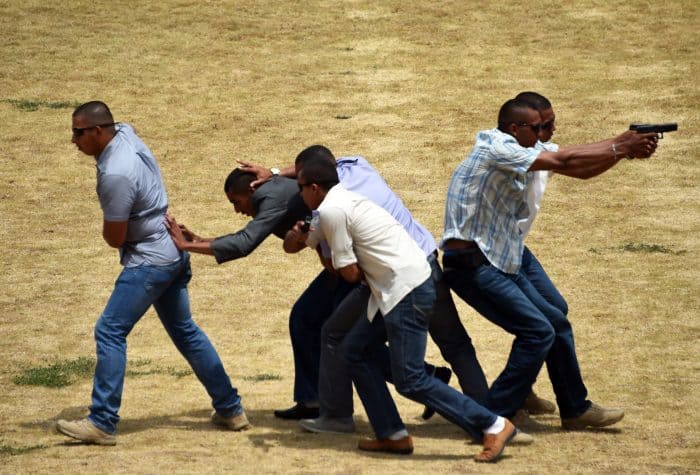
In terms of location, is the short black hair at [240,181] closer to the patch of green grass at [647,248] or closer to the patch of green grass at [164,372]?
the patch of green grass at [164,372]

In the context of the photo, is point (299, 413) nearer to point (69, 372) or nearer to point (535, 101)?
point (69, 372)

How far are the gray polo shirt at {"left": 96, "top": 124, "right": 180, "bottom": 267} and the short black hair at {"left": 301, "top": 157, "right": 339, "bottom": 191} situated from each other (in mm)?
1134

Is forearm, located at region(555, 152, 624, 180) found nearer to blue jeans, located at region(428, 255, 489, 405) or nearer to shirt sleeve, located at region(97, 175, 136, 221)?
blue jeans, located at region(428, 255, 489, 405)

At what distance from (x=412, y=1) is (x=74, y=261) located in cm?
1000

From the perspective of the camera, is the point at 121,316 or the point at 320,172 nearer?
the point at 320,172

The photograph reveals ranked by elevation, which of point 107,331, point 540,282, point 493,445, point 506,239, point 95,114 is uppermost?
point 95,114

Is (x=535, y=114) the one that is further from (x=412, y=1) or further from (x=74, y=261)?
(x=412, y=1)

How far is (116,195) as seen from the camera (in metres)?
7.84

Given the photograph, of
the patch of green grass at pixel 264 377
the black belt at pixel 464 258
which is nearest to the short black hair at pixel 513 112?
the black belt at pixel 464 258

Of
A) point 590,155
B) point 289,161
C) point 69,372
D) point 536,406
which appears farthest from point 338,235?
point 289,161

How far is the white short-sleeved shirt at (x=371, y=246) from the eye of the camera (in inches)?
288

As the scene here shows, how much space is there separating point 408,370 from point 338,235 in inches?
35.2

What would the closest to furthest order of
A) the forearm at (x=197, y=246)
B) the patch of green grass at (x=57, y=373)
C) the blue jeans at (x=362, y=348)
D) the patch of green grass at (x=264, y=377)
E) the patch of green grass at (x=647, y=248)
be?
the blue jeans at (x=362, y=348), the forearm at (x=197, y=246), the patch of green grass at (x=57, y=373), the patch of green grass at (x=264, y=377), the patch of green grass at (x=647, y=248)

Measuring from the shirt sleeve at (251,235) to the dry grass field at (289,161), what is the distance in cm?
122
